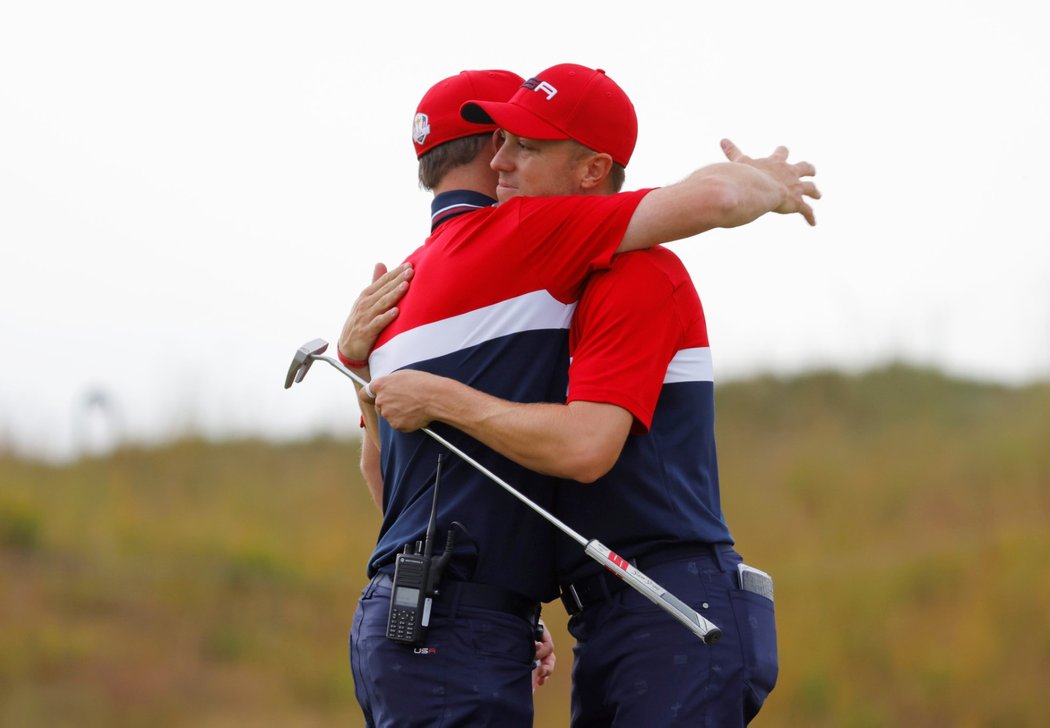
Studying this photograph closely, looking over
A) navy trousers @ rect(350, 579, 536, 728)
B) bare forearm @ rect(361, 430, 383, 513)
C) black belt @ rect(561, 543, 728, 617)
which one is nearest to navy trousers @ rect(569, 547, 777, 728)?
black belt @ rect(561, 543, 728, 617)

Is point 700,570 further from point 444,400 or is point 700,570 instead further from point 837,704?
point 837,704

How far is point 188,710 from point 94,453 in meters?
3.61

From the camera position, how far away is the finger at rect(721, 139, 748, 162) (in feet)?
12.4

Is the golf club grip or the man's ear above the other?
the man's ear

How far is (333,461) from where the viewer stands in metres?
15.7

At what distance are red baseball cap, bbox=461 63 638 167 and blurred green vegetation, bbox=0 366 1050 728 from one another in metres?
7.07

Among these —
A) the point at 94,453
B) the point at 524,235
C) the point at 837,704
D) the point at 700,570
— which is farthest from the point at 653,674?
the point at 94,453

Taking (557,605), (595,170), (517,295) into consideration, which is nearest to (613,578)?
(517,295)

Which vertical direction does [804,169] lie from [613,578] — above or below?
above

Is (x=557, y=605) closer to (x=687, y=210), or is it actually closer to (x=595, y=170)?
(x=595, y=170)

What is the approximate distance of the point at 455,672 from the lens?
3.37 metres

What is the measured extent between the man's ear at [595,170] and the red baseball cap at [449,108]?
27 cm

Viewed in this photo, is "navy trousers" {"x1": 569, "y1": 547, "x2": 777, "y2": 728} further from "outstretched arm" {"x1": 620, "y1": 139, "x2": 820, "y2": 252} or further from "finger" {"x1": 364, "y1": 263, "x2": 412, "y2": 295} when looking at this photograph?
"finger" {"x1": 364, "y1": 263, "x2": 412, "y2": 295}

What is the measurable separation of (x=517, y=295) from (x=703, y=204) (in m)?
0.46
